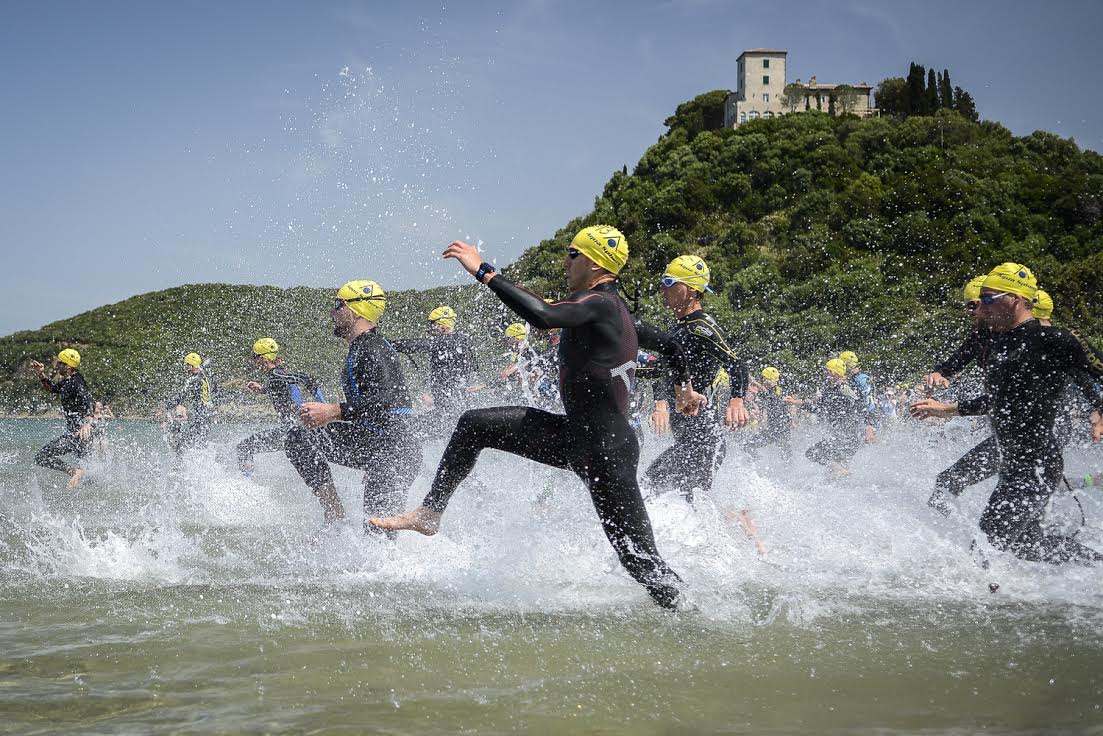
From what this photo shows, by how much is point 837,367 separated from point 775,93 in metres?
95.5

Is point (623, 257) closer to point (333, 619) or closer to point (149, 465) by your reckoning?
point (333, 619)

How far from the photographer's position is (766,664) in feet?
12.4

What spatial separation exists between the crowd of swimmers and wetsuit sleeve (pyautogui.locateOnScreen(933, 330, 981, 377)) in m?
0.02

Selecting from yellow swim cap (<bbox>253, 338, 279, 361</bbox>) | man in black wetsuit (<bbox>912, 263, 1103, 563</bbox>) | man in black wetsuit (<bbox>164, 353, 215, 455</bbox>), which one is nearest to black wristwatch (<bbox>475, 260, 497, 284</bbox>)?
man in black wetsuit (<bbox>912, 263, 1103, 563</bbox>)

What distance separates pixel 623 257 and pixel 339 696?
106 inches

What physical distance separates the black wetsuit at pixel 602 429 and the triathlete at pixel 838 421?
27.2 feet

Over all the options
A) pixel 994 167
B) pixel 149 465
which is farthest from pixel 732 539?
pixel 994 167

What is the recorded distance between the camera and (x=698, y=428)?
20.2ft

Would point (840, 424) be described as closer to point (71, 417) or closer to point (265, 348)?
point (265, 348)

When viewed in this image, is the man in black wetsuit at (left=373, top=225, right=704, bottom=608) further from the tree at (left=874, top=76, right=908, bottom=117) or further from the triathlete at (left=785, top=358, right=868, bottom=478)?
the tree at (left=874, top=76, right=908, bottom=117)

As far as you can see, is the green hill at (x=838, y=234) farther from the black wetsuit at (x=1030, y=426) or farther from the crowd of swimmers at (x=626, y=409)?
the black wetsuit at (x=1030, y=426)

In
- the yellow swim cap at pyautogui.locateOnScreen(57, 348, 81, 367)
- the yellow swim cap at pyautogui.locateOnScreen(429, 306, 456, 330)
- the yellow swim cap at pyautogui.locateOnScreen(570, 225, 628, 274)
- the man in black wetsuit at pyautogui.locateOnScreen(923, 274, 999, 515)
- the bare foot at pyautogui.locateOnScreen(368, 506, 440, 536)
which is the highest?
the yellow swim cap at pyautogui.locateOnScreen(429, 306, 456, 330)

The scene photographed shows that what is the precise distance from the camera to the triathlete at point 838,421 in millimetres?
12117

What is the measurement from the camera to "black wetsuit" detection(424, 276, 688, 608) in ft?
14.3
